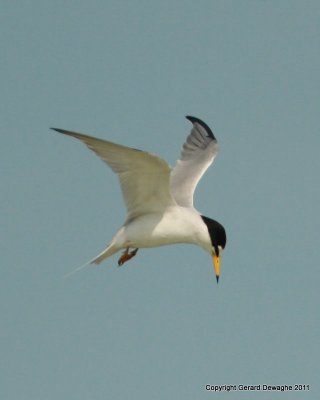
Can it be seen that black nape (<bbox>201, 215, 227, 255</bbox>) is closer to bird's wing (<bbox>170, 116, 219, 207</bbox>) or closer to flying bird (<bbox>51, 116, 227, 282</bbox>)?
flying bird (<bbox>51, 116, 227, 282</bbox>)

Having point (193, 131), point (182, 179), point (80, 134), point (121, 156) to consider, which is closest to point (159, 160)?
point (121, 156)

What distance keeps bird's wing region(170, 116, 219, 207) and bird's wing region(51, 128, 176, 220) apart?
1.14 metres

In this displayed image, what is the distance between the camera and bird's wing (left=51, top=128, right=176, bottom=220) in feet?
38.0

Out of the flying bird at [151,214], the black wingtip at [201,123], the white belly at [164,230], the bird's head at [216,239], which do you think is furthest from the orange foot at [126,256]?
the black wingtip at [201,123]

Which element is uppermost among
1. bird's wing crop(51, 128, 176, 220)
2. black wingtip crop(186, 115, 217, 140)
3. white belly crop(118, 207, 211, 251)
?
black wingtip crop(186, 115, 217, 140)

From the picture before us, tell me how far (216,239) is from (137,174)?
1.70 metres

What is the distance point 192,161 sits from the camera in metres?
15.8

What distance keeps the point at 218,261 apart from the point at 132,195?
166 cm

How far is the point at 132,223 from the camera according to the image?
43.3ft

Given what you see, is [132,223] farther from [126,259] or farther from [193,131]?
[193,131]

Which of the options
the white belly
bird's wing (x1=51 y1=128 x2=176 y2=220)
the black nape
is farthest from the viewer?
the black nape

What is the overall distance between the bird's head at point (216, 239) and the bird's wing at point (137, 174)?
630mm

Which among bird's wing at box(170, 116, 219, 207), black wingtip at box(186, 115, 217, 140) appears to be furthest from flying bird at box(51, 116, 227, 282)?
black wingtip at box(186, 115, 217, 140)

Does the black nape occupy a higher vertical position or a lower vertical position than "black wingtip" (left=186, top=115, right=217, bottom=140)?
lower
